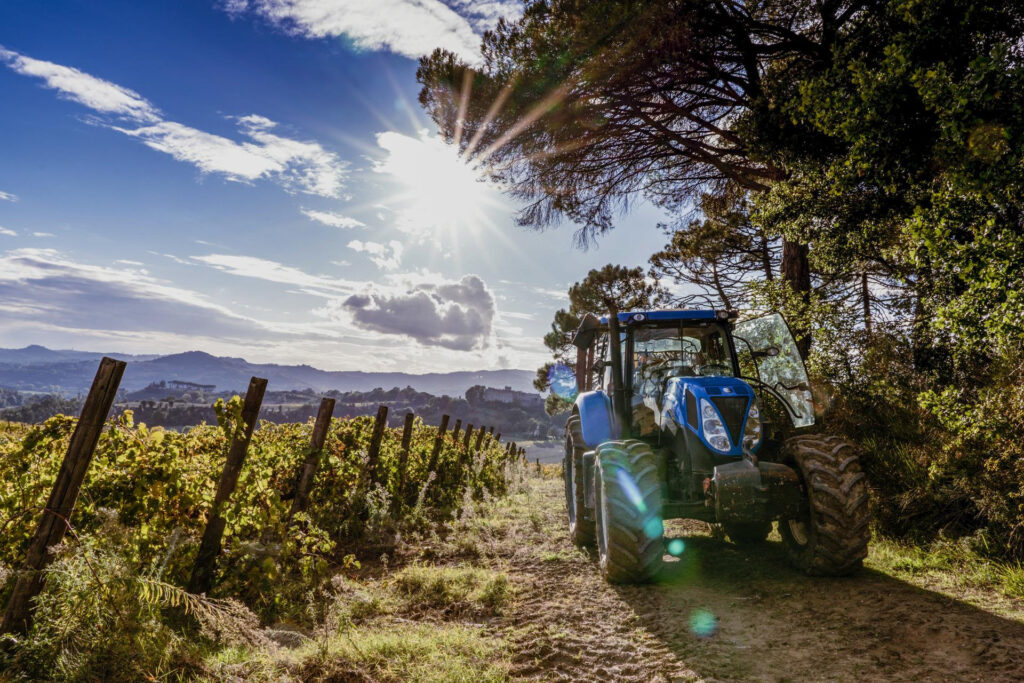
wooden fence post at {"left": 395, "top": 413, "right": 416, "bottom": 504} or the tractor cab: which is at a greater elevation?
the tractor cab

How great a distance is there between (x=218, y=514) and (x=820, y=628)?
4130 mm

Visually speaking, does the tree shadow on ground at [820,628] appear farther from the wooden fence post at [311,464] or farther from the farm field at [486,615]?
the wooden fence post at [311,464]

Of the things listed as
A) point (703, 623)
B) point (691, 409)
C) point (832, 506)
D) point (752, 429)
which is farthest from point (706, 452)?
point (703, 623)

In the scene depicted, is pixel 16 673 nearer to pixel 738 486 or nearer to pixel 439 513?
pixel 738 486

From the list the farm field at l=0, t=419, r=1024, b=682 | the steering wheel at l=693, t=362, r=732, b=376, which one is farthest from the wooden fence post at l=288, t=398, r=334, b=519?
the steering wheel at l=693, t=362, r=732, b=376

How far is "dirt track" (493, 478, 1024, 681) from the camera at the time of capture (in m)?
2.85

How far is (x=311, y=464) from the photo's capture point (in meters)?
5.22

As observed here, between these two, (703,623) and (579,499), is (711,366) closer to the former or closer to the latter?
(579,499)

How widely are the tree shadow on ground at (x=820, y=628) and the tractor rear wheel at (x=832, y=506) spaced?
0.19 meters

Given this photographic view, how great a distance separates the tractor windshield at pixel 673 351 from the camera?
530 cm

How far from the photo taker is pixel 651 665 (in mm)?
2982

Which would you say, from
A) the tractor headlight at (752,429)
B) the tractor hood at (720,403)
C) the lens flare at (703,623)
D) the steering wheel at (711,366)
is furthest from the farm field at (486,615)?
the steering wheel at (711,366)

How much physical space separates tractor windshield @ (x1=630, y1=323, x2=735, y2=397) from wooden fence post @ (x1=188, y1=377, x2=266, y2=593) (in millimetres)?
3442

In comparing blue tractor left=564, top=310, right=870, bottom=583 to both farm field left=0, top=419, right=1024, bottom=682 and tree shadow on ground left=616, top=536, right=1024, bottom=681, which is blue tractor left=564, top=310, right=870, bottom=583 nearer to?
tree shadow on ground left=616, top=536, right=1024, bottom=681
